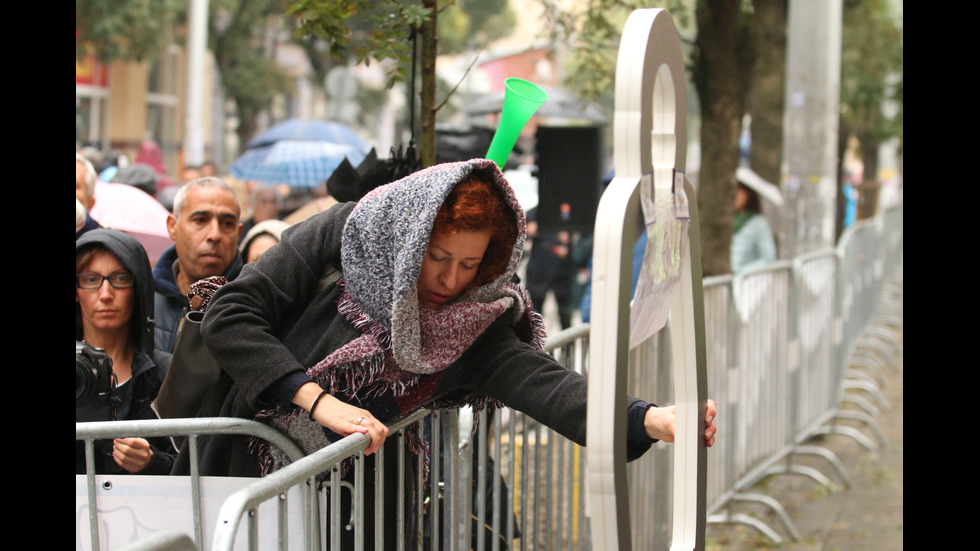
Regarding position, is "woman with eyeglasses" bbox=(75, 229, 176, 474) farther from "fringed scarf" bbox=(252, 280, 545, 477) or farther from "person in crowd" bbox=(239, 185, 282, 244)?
"person in crowd" bbox=(239, 185, 282, 244)

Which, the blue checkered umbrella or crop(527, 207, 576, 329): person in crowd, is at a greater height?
the blue checkered umbrella

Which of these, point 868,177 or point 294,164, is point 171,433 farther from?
point 868,177

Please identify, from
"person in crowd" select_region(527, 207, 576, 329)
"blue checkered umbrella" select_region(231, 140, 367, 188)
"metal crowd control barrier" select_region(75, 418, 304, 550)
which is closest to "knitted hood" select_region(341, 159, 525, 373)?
"metal crowd control barrier" select_region(75, 418, 304, 550)

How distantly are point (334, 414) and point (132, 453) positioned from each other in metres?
0.81

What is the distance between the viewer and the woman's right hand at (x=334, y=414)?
7.22 feet

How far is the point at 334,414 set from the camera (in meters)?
2.21

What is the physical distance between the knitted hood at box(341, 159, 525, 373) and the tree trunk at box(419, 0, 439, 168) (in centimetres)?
132

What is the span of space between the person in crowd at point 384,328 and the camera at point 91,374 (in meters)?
0.60

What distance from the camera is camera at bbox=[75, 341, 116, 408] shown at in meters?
2.95

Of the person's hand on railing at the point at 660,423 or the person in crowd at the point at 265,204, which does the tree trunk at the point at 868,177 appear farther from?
the person's hand on railing at the point at 660,423

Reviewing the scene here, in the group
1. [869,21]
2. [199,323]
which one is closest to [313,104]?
[869,21]

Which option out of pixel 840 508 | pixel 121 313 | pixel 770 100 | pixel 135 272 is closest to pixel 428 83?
pixel 135 272

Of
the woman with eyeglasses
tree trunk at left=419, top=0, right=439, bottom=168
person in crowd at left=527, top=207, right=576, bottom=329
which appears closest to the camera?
the woman with eyeglasses

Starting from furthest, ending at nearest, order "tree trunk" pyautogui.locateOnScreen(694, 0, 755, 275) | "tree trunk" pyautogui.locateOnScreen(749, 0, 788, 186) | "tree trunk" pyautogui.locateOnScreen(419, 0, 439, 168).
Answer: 1. "tree trunk" pyautogui.locateOnScreen(749, 0, 788, 186)
2. "tree trunk" pyautogui.locateOnScreen(694, 0, 755, 275)
3. "tree trunk" pyautogui.locateOnScreen(419, 0, 439, 168)
